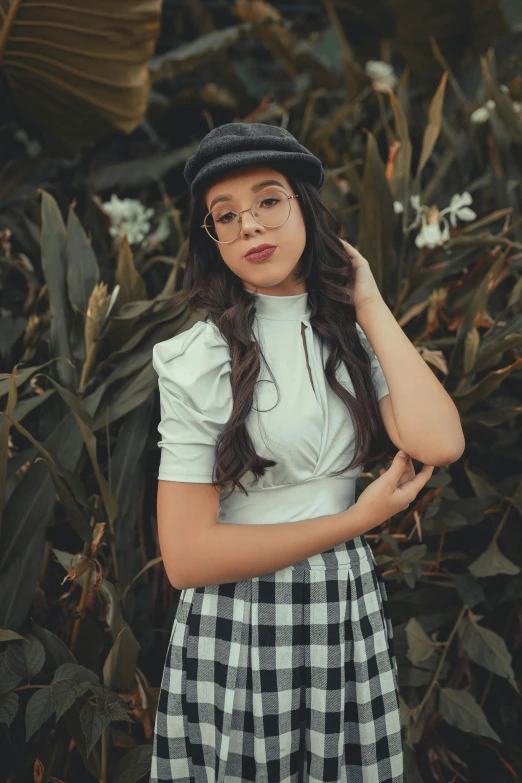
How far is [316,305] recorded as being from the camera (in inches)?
35.9

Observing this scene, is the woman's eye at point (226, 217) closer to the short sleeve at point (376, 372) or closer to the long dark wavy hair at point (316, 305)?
the long dark wavy hair at point (316, 305)

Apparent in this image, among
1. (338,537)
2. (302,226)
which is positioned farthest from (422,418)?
(302,226)

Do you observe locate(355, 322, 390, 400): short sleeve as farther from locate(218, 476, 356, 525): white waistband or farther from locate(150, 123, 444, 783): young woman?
locate(218, 476, 356, 525): white waistband


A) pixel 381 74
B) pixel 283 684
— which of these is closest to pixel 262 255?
pixel 283 684

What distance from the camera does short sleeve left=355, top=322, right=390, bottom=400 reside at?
906 millimetres

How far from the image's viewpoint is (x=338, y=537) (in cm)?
81

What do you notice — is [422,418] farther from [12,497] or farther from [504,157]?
[504,157]

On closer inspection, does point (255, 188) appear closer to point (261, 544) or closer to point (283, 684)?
point (261, 544)

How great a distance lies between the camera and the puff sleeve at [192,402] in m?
0.80

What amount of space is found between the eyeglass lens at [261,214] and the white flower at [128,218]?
33.4 inches

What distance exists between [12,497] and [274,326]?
20.1 inches

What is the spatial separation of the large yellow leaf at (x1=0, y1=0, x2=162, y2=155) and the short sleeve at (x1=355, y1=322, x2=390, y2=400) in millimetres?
1184

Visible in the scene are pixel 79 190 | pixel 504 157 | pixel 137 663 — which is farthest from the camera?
pixel 79 190

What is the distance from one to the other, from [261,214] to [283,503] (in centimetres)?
34
